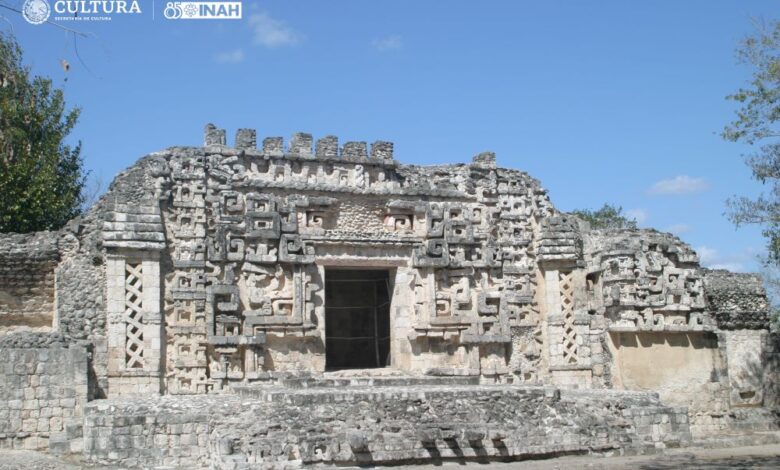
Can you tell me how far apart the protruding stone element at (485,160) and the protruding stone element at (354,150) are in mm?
2197

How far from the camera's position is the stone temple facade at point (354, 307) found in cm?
1209

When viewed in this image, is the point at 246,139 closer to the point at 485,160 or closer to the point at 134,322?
the point at 134,322

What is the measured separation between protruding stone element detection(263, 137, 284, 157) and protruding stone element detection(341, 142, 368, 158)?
45.6 inches

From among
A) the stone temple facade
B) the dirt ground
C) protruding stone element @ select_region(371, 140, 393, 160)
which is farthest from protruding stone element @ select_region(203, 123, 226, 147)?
the dirt ground

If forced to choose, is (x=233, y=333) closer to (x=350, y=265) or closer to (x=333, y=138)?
(x=350, y=265)

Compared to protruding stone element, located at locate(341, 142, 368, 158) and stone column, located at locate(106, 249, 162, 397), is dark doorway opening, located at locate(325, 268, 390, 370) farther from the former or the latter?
stone column, located at locate(106, 249, 162, 397)

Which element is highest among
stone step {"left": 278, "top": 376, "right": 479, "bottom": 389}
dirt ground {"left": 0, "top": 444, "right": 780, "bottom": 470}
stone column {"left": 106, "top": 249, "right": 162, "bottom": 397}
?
stone column {"left": 106, "top": 249, "right": 162, "bottom": 397}

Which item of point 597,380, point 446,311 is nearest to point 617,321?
point 597,380

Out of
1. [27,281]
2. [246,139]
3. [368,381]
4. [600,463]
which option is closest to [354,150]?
[246,139]

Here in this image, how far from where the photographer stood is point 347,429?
11.7 meters

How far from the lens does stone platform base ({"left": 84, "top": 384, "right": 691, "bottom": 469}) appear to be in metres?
11.3

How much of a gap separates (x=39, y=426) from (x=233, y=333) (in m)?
3.28

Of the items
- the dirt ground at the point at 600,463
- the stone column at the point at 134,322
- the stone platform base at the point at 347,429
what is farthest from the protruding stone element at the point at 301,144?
the dirt ground at the point at 600,463

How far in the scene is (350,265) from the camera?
16.0 meters
